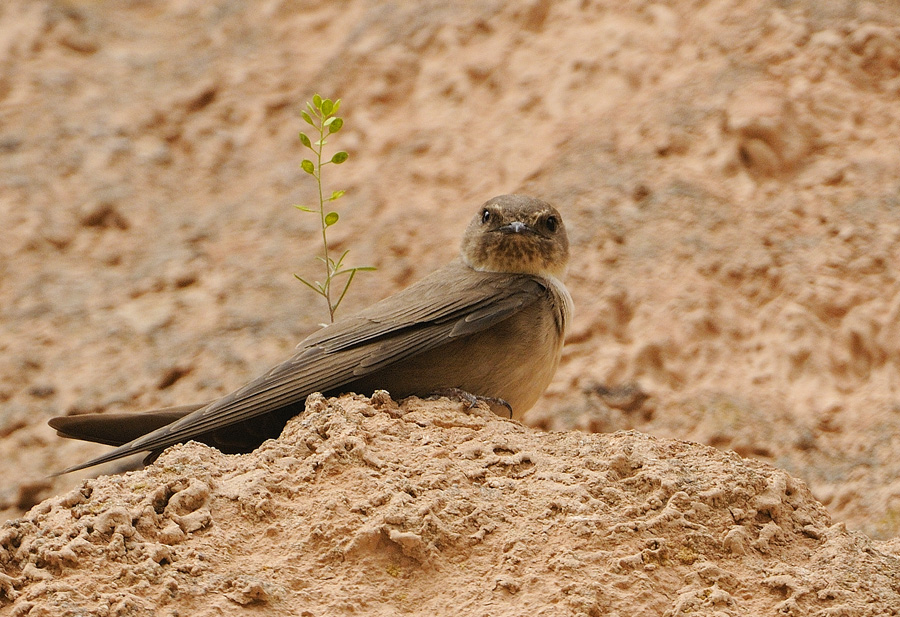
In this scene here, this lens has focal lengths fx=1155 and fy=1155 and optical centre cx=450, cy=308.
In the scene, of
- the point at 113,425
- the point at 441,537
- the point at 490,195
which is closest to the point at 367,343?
the point at 113,425

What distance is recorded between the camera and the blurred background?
212 inches

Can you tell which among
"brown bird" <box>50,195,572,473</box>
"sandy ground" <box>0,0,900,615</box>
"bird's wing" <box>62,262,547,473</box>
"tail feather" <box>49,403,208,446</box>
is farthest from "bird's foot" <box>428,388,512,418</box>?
"tail feather" <box>49,403,208,446</box>

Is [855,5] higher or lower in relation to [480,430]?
higher

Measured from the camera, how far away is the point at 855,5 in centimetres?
618

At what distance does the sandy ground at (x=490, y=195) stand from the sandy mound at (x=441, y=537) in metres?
0.26

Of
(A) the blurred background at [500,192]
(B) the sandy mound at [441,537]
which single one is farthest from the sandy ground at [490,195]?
(B) the sandy mound at [441,537]

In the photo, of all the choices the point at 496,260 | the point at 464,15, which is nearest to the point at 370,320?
the point at 496,260

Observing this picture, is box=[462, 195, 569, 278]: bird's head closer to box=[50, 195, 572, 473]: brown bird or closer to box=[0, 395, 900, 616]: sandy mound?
box=[50, 195, 572, 473]: brown bird

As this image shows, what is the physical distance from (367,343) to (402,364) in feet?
0.46

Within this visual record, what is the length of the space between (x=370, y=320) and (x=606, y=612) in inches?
69.1

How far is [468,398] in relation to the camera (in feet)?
12.1

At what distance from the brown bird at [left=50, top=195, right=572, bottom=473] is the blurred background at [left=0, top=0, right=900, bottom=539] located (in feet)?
4.46

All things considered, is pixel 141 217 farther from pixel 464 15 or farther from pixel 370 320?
pixel 370 320

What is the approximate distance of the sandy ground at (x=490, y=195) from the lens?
535 centimetres
